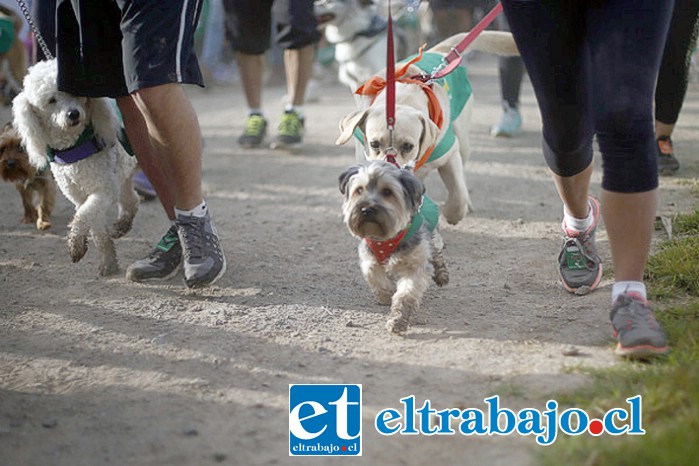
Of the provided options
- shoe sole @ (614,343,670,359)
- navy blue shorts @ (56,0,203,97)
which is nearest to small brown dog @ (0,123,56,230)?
navy blue shorts @ (56,0,203,97)

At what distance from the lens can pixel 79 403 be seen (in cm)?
281

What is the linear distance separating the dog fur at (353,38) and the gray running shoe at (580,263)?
12.8 feet

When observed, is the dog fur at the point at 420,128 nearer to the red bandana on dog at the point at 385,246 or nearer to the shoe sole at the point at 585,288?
the red bandana on dog at the point at 385,246

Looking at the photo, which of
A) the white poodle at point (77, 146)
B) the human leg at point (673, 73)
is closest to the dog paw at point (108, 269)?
the white poodle at point (77, 146)

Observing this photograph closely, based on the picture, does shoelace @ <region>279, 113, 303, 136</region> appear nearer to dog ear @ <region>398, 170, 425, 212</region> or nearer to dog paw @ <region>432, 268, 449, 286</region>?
dog paw @ <region>432, 268, 449, 286</region>

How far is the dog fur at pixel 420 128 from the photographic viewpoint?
4.14 m

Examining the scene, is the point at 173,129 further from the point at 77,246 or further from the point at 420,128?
the point at 420,128

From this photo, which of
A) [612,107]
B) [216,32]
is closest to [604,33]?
[612,107]

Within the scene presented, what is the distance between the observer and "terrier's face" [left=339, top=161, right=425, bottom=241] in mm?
3344

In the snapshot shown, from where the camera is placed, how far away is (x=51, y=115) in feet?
13.9

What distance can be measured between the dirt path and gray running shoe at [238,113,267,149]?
1.88 metres

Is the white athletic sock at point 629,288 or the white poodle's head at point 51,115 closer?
the white athletic sock at point 629,288

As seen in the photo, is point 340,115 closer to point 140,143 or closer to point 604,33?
point 140,143

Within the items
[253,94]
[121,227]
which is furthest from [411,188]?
[253,94]
